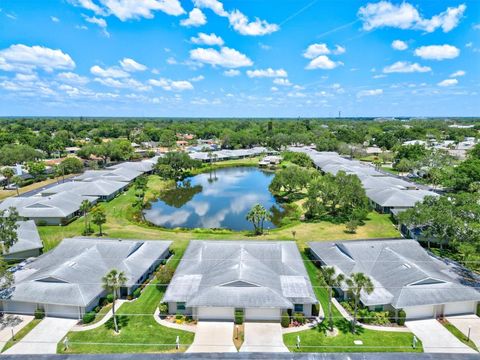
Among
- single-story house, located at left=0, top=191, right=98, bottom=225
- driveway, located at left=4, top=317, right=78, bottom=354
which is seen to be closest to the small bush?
driveway, located at left=4, top=317, right=78, bottom=354

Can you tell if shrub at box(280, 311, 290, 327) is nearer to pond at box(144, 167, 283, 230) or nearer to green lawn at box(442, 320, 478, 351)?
green lawn at box(442, 320, 478, 351)

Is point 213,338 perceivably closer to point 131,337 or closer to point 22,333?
point 131,337

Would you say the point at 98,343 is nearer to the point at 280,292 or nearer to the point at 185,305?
the point at 185,305

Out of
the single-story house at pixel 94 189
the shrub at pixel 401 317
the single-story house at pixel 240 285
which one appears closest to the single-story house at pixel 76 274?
the single-story house at pixel 240 285

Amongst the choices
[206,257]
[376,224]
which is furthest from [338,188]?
[206,257]

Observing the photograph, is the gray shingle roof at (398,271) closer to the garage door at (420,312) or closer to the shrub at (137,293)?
the garage door at (420,312)

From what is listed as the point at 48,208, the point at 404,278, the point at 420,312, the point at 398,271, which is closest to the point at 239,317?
the point at 420,312
